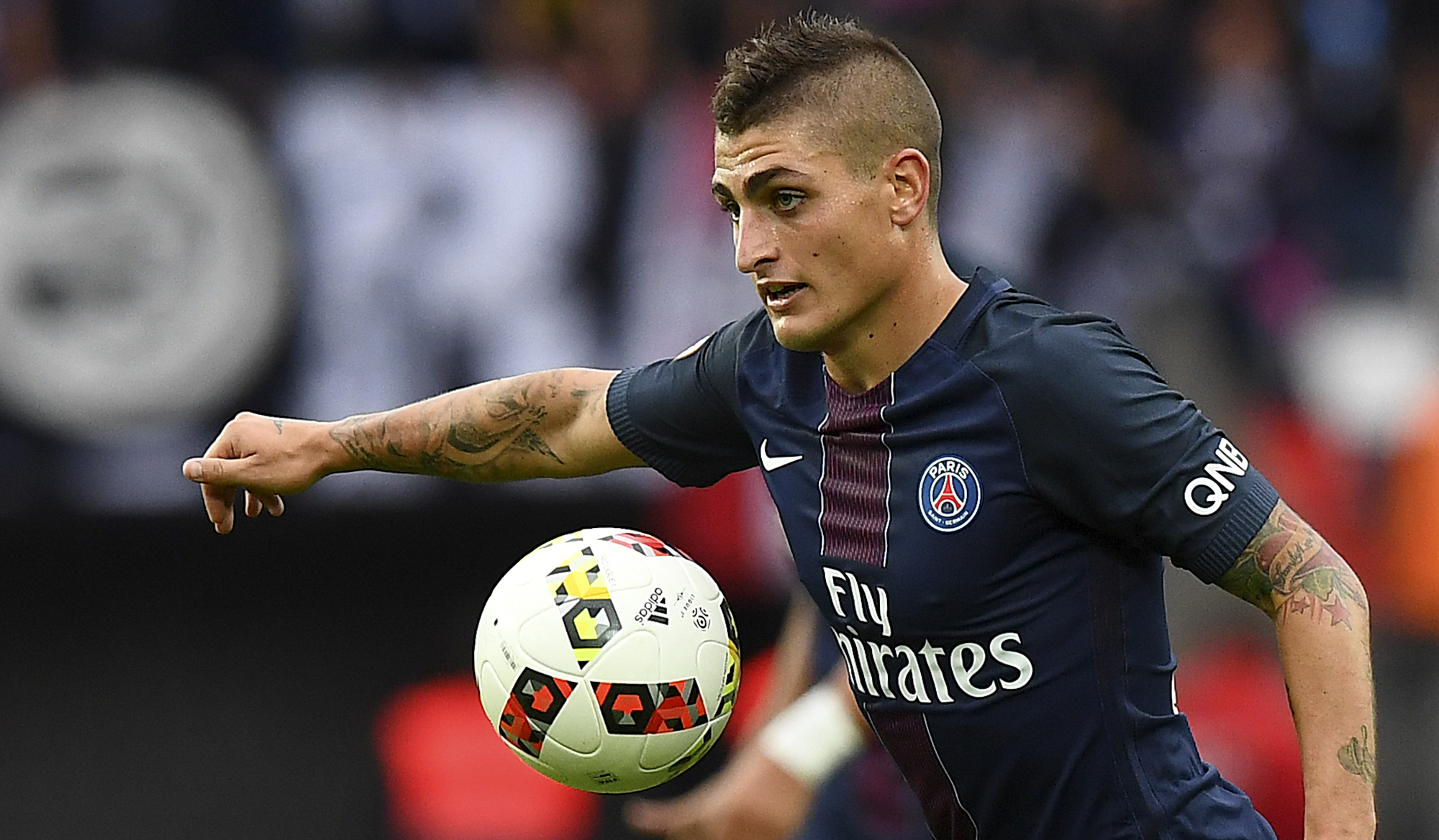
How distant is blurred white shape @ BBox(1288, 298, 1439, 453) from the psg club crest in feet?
19.1

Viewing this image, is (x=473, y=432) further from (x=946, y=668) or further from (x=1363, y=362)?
(x=1363, y=362)

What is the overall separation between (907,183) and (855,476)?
0.56 m

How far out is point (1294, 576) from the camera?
3557 mm

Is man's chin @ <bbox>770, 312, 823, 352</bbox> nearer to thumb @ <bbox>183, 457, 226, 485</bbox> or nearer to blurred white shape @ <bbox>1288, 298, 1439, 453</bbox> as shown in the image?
thumb @ <bbox>183, 457, 226, 485</bbox>

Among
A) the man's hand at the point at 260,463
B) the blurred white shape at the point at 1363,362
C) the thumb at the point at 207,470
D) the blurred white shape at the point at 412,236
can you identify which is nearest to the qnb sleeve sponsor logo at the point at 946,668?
the man's hand at the point at 260,463

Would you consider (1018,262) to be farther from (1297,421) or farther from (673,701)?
(673,701)

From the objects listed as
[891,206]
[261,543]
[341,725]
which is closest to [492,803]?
[341,725]

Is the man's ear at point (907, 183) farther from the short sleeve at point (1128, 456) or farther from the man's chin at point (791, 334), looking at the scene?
the short sleeve at point (1128, 456)

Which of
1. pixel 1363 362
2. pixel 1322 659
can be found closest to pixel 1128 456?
pixel 1322 659

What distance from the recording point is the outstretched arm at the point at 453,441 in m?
4.38

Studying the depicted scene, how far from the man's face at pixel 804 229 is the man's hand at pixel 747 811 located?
1925 millimetres

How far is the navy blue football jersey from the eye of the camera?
360cm

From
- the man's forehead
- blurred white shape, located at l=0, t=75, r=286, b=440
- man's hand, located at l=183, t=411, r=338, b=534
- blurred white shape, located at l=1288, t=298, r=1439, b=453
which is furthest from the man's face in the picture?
blurred white shape, located at l=1288, t=298, r=1439, b=453

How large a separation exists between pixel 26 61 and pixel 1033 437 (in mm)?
5627
